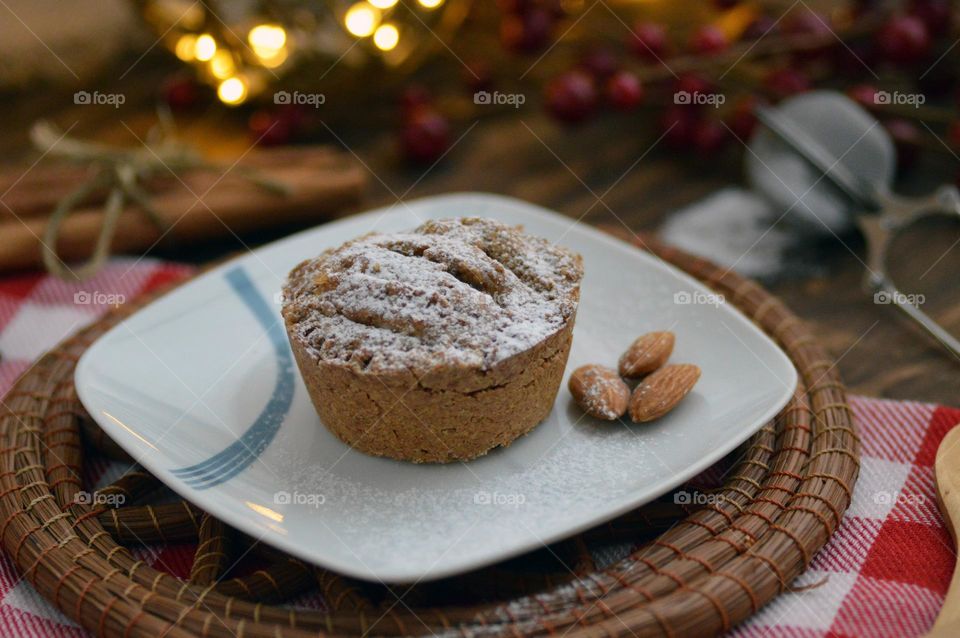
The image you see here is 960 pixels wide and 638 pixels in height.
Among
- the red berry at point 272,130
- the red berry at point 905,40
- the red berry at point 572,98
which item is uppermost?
the red berry at point 905,40

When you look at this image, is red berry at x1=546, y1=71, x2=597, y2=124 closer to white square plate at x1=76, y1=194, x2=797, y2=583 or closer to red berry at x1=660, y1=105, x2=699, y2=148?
red berry at x1=660, y1=105, x2=699, y2=148

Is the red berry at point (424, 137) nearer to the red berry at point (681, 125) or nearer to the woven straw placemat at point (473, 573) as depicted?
the red berry at point (681, 125)

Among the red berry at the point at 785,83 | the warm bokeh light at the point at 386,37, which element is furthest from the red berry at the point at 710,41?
the warm bokeh light at the point at 386,37

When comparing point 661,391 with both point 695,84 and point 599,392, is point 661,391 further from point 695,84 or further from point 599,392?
point 695,84

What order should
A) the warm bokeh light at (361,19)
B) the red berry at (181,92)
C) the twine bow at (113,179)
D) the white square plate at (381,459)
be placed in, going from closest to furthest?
the white square plate at (381,459), the twine bow at (113,179), the warm bokeh light at (361,19), the red berry at (181,92)

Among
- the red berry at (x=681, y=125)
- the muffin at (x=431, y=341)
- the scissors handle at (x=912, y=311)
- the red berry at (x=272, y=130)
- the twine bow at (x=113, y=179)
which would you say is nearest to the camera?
the muffin at (x=431, y=341)

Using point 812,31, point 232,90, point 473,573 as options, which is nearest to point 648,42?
point 812,31

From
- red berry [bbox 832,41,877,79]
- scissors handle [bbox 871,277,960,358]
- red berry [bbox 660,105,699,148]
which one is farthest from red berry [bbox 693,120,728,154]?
scissors handle [bbox 871,277,960,358]

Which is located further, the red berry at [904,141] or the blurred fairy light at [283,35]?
the blurred fairy light at [283,35]
